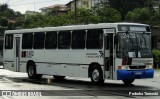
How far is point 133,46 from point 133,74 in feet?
4.04

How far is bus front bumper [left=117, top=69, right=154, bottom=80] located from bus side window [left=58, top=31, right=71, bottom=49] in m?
4.51

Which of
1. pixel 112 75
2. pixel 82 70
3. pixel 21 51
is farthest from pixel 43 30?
pixel 112 75

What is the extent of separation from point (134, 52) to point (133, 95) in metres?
3.80

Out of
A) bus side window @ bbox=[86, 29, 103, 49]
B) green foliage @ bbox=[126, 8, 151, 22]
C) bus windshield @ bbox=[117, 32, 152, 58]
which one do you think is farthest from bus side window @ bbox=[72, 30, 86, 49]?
green foliage @ bbox=[126, 8, 151, 22]

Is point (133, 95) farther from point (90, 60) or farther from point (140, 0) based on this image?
point (140, 0)

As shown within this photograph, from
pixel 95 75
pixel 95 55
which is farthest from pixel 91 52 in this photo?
pixel 95 75

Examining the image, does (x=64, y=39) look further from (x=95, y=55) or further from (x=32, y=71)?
(x=32, y=71)

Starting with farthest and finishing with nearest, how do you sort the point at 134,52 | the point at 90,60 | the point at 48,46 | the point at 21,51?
the point at 21,51 < the point at 48,46 < the point at 90,60 < the point at 134,52

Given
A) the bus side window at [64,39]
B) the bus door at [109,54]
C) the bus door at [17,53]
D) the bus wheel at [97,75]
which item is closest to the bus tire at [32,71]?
the bus door at [17,53]

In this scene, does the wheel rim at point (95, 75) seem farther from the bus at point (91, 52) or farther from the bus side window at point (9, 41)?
the bus side window at point (9, 41)

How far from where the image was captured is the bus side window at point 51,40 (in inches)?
922

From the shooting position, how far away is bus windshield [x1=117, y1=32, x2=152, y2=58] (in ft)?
61.4

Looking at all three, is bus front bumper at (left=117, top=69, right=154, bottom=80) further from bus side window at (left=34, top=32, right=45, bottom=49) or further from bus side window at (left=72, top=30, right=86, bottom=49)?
bus side window at (left=34, top=32, right=45, bottom=49)

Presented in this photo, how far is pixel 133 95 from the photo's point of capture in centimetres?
1539
